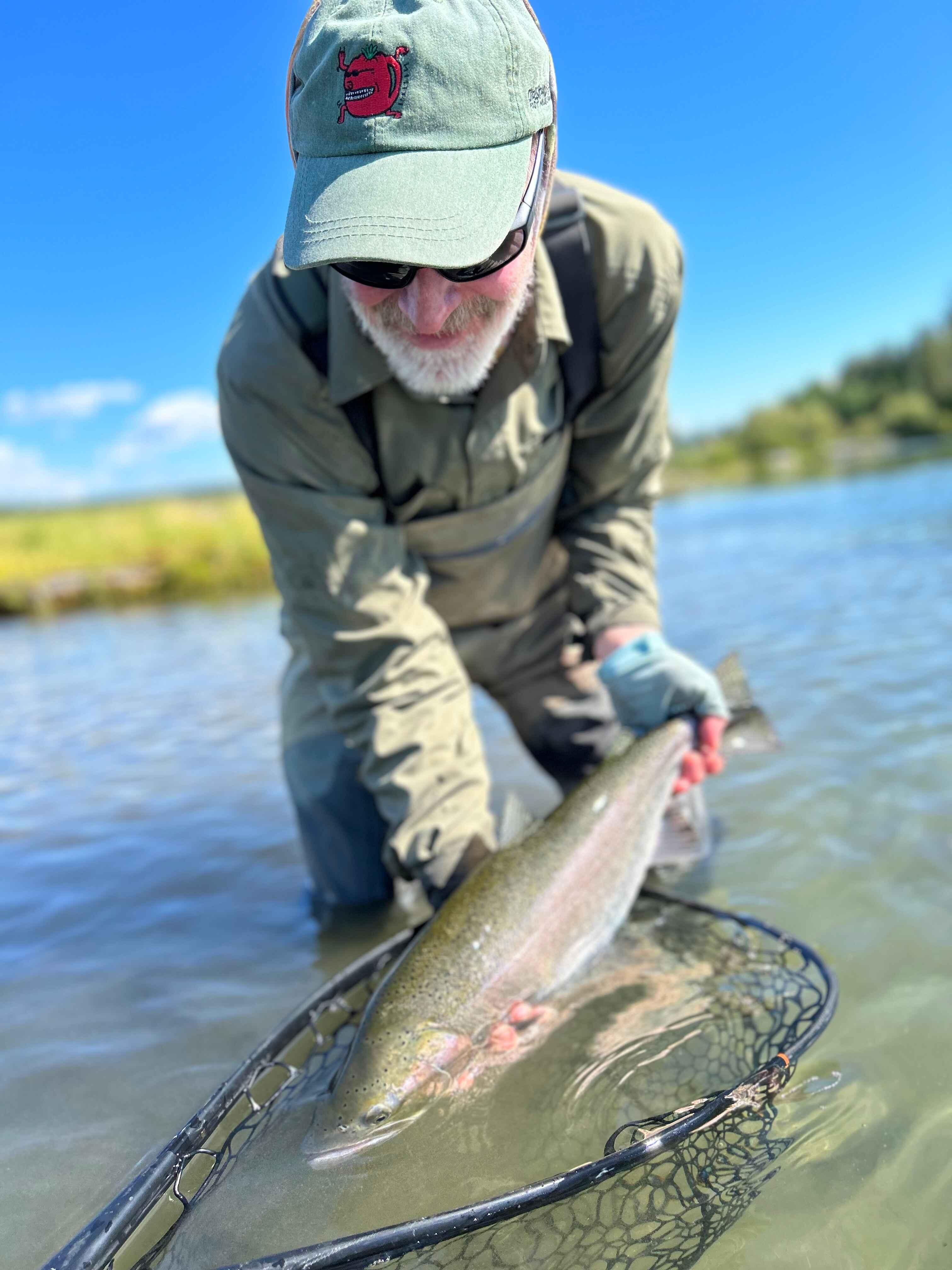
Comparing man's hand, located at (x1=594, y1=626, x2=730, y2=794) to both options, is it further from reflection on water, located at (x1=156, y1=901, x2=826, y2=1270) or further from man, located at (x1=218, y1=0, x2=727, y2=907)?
reflection on water, located at (x1=156, y1=901, x2=826, y2=1270)

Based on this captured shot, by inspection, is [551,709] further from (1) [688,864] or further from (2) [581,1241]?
(2) [581,1241]

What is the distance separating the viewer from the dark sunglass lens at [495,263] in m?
2.13

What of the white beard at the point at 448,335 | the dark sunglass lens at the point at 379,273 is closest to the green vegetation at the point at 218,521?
the white beard at the point at 448,335

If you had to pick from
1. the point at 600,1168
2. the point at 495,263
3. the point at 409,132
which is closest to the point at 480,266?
the point at 495,263

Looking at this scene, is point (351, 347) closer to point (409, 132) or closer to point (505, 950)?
point (409, 132)

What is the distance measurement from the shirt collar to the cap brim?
0.41 m

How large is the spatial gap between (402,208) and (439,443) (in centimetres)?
89

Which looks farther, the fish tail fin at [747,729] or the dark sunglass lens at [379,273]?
the fish tail fin at [747,729]

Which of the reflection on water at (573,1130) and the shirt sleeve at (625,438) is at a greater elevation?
the shirt sleeve at (625,438)

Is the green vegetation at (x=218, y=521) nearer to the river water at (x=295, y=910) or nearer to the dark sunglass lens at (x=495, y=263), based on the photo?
the river water at (x=295, y=910)

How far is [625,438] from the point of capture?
125 inches

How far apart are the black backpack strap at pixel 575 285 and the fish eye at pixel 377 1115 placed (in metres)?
2.12

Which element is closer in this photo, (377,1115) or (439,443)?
(377,1115)

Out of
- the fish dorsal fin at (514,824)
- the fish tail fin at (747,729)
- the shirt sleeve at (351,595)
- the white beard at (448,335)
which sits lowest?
the fish dorsal fin at (514,824)
